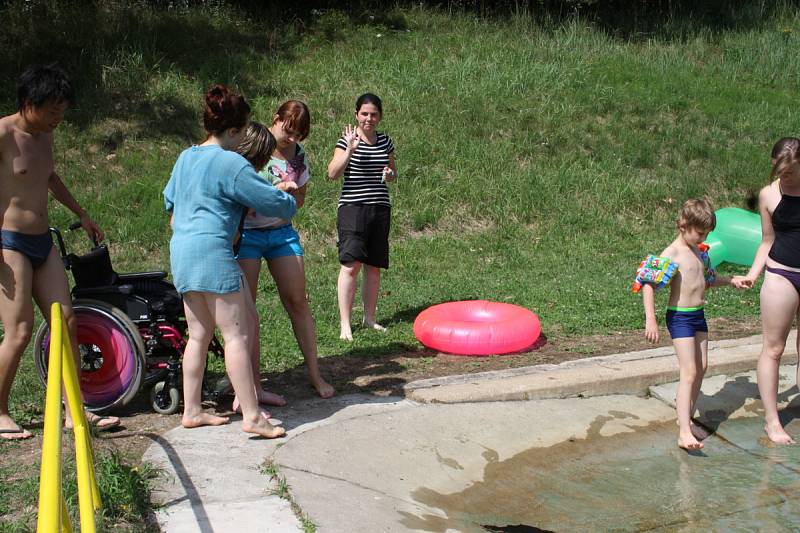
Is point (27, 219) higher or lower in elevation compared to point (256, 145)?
lower

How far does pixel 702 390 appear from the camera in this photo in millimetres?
6676

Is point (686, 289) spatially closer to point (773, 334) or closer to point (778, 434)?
point (773, 334)

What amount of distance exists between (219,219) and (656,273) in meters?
2.61

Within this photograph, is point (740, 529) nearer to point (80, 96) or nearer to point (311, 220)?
point (311, 220)

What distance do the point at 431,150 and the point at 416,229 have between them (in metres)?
1.88

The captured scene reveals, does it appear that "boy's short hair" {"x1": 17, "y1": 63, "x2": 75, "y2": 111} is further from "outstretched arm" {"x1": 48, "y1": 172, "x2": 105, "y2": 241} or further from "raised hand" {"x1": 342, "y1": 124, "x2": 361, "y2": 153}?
"raised hand" {"x1": 342, "y1": 124, "x2": 361, "y2": 153}

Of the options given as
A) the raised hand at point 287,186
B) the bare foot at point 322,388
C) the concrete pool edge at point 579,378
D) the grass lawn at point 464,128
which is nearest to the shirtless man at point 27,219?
the raised hand at point 287,186

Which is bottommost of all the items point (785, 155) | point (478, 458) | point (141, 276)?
point (478, 458)

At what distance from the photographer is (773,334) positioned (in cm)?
586

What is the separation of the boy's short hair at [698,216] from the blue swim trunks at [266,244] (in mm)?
2380

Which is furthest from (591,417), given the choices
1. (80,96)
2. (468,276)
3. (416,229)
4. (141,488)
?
(80,96)

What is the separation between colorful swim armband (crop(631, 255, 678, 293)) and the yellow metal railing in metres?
3.34

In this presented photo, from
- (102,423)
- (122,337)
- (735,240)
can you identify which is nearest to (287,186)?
(122,337)

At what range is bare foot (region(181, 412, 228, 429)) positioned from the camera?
5223mm
